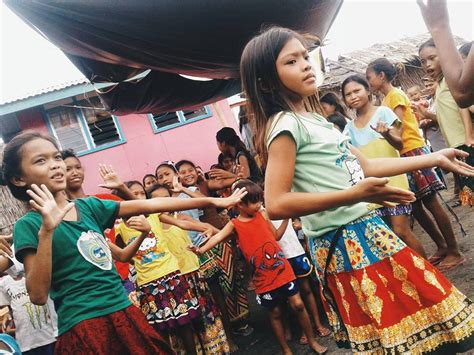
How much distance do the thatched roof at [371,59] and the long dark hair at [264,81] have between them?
903 centimetres

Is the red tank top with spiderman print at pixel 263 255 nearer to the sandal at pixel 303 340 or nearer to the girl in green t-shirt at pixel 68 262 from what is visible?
the sandal at pixel 303 340

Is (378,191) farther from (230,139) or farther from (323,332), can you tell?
(230,139)

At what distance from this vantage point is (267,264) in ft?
10.2

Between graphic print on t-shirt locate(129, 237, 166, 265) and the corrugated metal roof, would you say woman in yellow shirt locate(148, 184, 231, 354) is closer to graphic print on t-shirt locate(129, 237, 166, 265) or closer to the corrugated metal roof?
graphic print on t-shirt locate(129, 237, 166, 265)

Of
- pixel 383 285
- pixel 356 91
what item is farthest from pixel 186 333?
pixel 356 91

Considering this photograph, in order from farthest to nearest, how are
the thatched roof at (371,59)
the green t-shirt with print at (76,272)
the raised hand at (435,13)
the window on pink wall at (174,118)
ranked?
the thatched roof at (371,59) → the window on pink wall at (174,118) → the green t-shirt with print at (76,272) → the raised hand at (435,13)

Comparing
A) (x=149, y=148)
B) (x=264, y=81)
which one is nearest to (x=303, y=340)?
(x=264, y=81)

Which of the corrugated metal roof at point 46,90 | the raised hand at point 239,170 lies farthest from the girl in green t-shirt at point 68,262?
the corrugated metal roof at point 46,90

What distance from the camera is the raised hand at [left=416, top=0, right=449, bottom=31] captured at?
54.1 inches

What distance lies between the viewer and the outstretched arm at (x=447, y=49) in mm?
1376

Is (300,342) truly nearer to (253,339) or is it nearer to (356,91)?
(253,339)

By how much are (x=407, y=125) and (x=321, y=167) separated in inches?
96.6

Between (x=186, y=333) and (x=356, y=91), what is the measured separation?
2633mm

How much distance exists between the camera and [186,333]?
338 cm
